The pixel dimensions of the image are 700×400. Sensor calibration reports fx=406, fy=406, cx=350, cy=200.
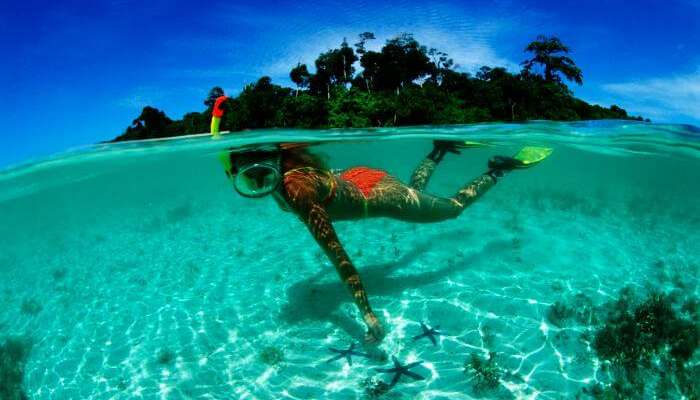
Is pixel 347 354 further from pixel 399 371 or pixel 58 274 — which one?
pixel 58 274

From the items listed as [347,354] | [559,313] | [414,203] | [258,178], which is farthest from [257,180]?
[559,313]

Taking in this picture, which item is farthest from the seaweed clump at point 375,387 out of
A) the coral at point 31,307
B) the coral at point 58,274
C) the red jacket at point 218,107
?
the coral at point 58,274

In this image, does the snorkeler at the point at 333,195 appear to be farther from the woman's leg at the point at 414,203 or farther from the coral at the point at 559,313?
the coral at the point at 559,313

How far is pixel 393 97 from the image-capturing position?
2716cm

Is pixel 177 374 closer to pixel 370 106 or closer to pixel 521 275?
pixel 521 275

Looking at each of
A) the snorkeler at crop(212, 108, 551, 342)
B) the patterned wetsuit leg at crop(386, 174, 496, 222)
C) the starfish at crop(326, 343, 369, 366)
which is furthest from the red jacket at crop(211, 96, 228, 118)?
the starfish at crop(326, 343, 369, 366)

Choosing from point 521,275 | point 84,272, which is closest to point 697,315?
point 521,275

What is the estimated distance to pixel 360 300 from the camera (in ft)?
13.9

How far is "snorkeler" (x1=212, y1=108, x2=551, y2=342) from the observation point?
14.5ft

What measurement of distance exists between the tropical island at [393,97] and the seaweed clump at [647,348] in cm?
1804

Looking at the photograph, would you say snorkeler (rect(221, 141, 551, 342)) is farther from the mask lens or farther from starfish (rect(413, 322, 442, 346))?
starfish (rect(413, 322, 442, 346))

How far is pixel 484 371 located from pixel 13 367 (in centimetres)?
875

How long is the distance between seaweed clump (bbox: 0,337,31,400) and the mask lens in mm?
5837

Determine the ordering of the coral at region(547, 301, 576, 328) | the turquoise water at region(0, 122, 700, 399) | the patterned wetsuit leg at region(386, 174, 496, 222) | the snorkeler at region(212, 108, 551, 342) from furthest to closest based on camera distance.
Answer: the coral at region(547, 301, 576, 328)
the turquoise water at region(0, 122, 700, 399)
the patterned wetsuit leg at region(386, 174, 496, 222)
the snorkeler at region(212, 108, 551, 342)
